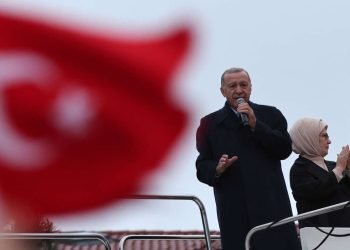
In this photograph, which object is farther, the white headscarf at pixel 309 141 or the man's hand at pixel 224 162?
the white headscarf at pixel 309 141

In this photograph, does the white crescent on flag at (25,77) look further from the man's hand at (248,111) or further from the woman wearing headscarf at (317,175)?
the woman wearing headscarf at (317,175)

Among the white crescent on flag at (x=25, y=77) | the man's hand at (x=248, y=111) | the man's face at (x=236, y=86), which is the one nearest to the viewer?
the white crescent on flag at (x=25, y=77)

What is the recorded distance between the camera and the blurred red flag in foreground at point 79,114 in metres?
1.24

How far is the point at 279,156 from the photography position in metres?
3.54

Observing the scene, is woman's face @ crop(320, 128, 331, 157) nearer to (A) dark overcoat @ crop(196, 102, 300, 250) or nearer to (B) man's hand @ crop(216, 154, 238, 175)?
(A) dark overcoat @ crop(196, 102, 300, 250)

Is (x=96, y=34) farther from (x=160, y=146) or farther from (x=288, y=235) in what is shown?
(x=288, y=235)

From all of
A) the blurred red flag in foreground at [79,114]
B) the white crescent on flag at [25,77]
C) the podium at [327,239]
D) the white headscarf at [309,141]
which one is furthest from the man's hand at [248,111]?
the white crescent on flag at [25,77]

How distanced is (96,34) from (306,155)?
97.9 inches

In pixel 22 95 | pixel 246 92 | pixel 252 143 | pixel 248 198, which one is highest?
pixel 246 92

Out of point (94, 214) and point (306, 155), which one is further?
point (306, 155)

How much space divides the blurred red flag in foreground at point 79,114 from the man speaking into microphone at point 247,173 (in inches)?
82.1

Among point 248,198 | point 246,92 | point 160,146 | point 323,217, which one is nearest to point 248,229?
point 248,198

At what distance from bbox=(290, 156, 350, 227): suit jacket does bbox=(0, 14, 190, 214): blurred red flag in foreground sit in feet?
7.36

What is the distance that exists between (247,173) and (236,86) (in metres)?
0.42
